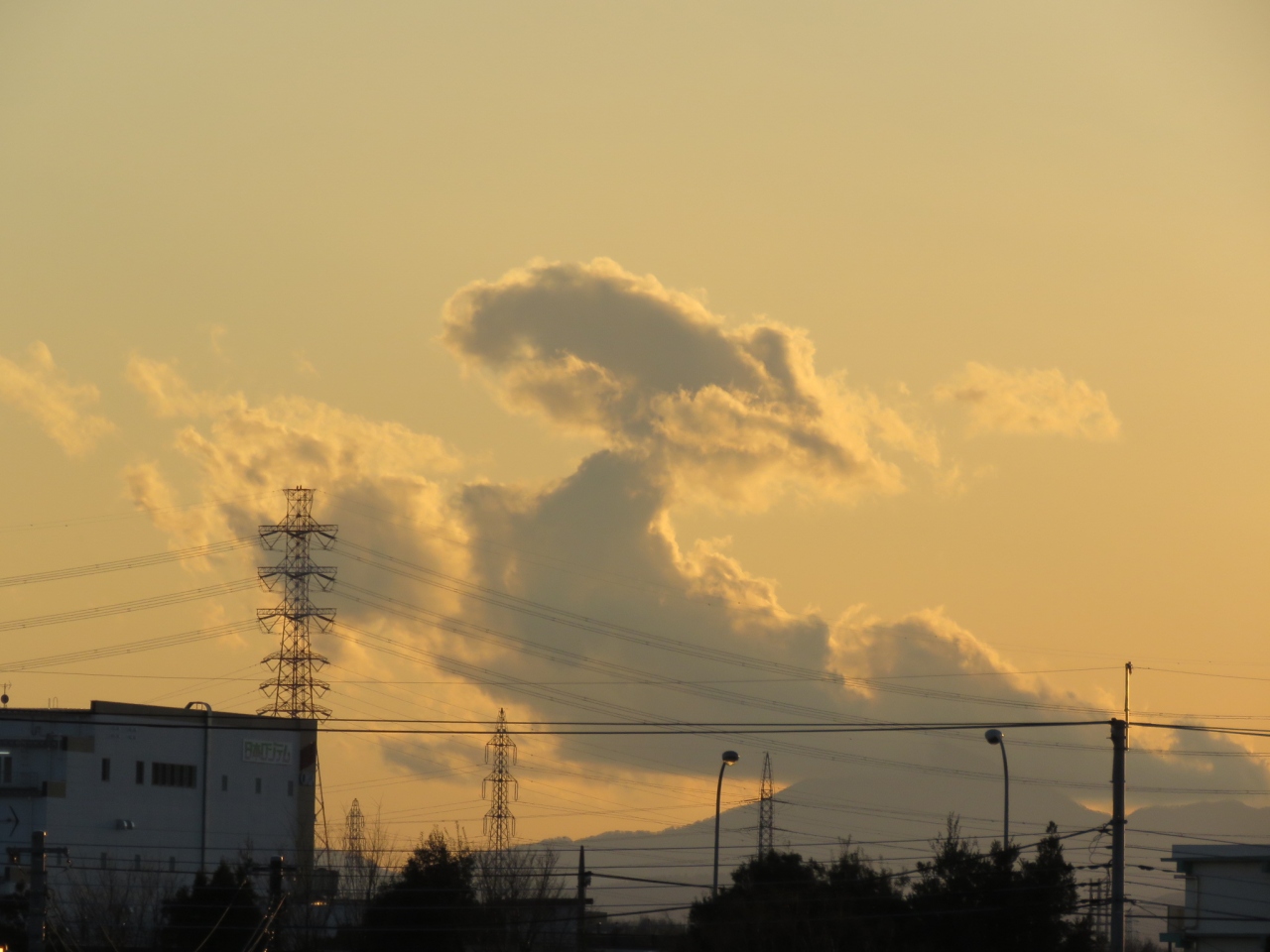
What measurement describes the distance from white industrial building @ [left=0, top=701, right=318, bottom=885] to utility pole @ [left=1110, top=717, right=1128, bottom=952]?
214 ft

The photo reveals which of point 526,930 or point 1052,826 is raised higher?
point 1052,826

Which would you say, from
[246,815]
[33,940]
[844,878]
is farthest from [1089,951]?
[246,815]

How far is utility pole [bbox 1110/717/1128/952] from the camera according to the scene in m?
46.9

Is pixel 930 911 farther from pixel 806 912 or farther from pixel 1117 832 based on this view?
pixel 1117 832

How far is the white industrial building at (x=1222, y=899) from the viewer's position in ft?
231

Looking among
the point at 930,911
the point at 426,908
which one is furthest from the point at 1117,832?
the point at 426,908

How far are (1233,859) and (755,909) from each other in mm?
18710

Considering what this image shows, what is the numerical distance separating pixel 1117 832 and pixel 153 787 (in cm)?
7609

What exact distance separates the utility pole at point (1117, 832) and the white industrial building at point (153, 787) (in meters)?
65.1

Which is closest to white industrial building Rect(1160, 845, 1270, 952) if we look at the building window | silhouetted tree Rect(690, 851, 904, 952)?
silhouetted tree Rect(690, 851, 904, 952)

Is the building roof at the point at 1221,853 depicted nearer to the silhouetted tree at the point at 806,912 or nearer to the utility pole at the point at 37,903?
the silhouetted tree at the point at 806,912

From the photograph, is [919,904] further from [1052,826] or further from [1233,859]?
[1233,859]

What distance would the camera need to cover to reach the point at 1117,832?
48.0 metres

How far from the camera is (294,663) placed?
362ft
